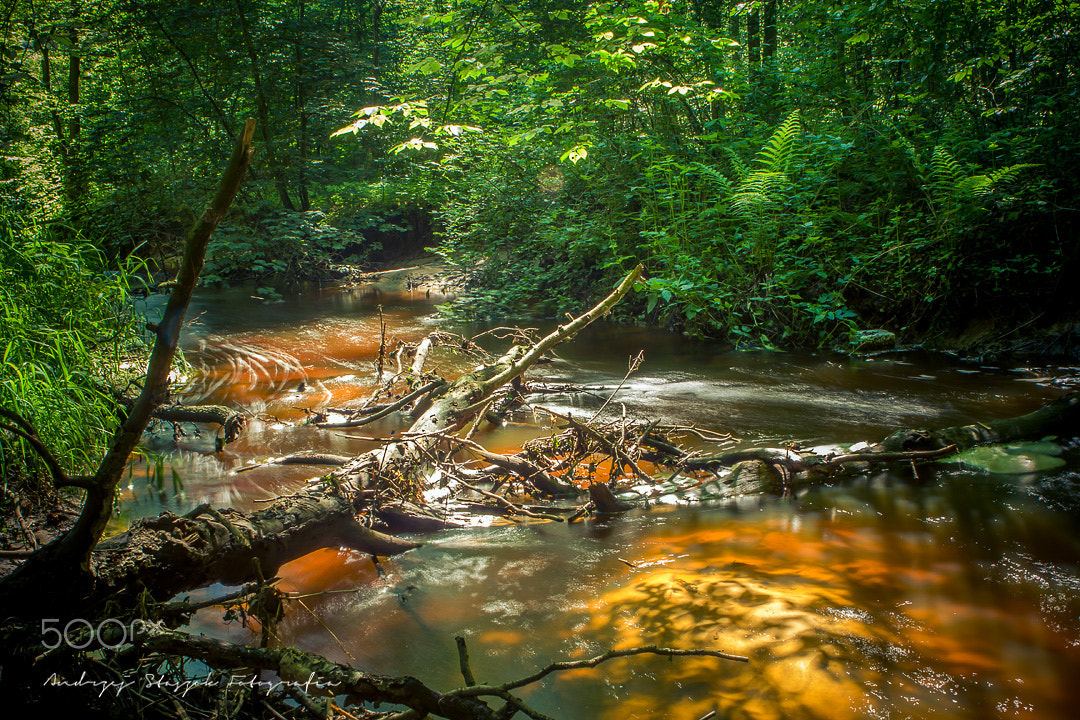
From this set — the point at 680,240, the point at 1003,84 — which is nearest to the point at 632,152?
the point at 680,240

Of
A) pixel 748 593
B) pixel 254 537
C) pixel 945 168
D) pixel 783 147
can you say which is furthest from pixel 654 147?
pixel 254 537

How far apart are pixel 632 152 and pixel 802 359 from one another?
5014 mm

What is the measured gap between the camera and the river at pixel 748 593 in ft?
7.81

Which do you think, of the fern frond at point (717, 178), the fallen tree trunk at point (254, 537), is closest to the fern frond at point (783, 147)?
the fern frond at point (717, 178)

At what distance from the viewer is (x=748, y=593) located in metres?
3.01

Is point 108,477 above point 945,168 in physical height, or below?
below

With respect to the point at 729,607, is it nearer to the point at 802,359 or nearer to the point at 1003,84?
the point at 802,359

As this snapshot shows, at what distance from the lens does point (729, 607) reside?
289 cm

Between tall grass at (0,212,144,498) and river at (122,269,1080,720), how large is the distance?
54 centimetres

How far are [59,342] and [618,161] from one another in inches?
367

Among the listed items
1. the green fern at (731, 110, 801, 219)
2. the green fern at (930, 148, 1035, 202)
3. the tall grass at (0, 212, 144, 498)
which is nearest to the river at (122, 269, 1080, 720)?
the tall grass at (0, 212, 144, 498)

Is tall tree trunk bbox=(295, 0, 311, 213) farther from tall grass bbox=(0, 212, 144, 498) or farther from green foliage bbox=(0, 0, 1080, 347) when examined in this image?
tall grass bbox=(0, 212, 144, 498)

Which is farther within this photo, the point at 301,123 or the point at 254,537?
the point at 301,123

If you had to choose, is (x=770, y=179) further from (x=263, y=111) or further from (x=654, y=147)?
(x=263, y=111)
